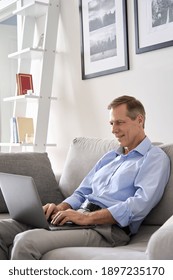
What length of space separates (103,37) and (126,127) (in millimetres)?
1250

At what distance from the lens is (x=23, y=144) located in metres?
3.61

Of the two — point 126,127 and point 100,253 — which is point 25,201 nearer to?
point 100,253

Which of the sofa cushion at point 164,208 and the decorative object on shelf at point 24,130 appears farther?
the decorative object on shelf at point 24,130

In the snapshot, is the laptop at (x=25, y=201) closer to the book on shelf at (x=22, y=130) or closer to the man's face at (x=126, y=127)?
the man's face at (x=126, y=127)

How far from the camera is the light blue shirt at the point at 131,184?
1887 mm

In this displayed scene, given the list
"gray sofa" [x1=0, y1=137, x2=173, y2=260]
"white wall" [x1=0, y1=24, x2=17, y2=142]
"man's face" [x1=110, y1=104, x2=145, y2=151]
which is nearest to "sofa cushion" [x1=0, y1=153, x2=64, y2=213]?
"gray sofa" [x1=0, y1=137, x2=173, y2=260]

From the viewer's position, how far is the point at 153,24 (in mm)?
2752

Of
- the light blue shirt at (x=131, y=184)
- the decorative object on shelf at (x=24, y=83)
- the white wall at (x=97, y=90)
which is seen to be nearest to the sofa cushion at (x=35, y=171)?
the light blue shirt at (x=131, y=184)

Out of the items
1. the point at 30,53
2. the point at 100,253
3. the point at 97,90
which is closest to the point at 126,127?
the point at 100,253

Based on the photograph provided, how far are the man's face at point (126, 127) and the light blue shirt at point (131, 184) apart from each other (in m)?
0.06

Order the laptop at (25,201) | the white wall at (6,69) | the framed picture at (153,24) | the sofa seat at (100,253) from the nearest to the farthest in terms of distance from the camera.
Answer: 1. the sofa seat at (100,253)
2. the laptop at (25,201)
3. the framed picture at (153,24)
4. the white wall at (6,69)

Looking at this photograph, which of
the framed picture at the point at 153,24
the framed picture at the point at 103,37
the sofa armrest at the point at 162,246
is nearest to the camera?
the sofa armrest at the point at 162,246
